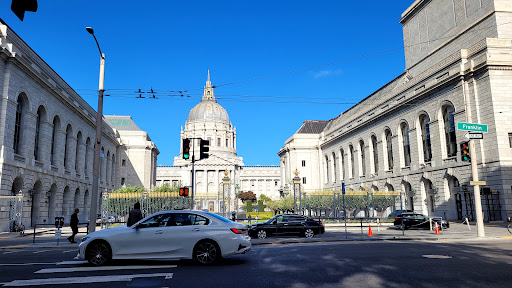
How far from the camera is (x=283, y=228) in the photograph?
2030 cm

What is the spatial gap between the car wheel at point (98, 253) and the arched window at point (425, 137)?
35.8 meters

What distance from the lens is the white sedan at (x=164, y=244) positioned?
9898 mm

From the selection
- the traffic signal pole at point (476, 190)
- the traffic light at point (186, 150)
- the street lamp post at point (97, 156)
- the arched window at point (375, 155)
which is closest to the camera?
the street lamp post at point (97, 156)

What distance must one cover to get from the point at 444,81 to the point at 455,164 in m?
7.66

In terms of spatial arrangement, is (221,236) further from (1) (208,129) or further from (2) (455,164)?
(1) (208,129)

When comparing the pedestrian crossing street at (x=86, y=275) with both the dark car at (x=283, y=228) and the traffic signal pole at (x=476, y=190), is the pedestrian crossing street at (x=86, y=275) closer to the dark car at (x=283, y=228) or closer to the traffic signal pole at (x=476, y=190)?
the dark car at (x=283, y=228)

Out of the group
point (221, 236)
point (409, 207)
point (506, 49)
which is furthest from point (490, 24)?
point (221, 236)

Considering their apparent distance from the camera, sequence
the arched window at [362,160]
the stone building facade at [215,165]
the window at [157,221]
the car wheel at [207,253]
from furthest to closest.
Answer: the stone building facade at [215,165], the arched window at [362,160], the window at [157,221], the car wheel at [207,253]

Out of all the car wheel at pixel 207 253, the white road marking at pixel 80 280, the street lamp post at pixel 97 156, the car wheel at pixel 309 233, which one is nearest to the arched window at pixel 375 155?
the car wheel at pixel 309 233

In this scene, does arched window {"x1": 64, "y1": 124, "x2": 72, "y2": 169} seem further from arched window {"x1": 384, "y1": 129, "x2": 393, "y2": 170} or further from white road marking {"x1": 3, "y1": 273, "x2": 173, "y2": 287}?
arched window {"x1": 384, "y1": 129, "x2": 393, "y2": 170}

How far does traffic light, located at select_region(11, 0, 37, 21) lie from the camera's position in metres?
5.33

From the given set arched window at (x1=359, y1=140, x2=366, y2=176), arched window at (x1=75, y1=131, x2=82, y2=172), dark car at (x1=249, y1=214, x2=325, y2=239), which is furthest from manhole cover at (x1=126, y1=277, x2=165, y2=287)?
arched window at (x1=359, y1=140, x2=366, y2=176)

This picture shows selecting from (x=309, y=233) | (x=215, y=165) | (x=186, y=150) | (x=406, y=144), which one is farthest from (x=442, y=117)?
(x=215, y=165)

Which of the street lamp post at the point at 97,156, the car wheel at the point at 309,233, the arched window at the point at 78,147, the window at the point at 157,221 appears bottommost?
the car wheel at the point at 309,233
